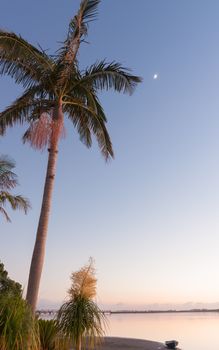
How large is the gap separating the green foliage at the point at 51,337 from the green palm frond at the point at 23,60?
786 cm

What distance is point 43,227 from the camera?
13242mm

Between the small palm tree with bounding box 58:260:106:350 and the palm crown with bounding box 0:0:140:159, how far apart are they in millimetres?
5307

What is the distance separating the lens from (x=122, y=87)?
636 inches

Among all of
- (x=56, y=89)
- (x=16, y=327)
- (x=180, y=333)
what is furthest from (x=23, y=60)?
(x=180, y=333)

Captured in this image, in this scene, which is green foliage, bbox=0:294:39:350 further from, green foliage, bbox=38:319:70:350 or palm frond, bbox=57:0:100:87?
palm frond, bbox=57:0:100:87

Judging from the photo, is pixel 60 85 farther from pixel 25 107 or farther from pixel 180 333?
pixel 180 333

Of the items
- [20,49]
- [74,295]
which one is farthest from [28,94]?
[74,295]

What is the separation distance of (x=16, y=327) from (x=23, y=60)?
9.01m

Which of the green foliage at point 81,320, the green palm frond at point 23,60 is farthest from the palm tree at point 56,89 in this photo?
the green foliage at point 81,320

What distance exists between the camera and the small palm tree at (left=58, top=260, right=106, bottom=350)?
10734 mm

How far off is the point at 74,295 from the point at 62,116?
20.6 ft

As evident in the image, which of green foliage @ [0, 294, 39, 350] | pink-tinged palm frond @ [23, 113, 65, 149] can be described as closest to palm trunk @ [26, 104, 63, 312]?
pink-tinged palm frond @ [23, 113, 65, 149]

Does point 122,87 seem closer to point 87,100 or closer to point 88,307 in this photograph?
point 87,100

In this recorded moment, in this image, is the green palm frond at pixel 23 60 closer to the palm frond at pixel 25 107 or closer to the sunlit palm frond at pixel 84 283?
the palm frond at pixel 25 107
